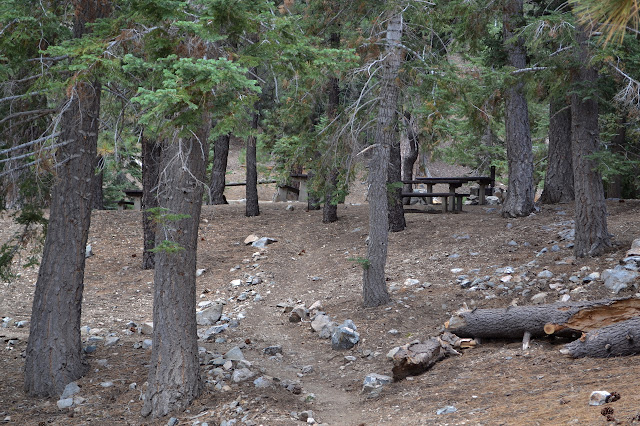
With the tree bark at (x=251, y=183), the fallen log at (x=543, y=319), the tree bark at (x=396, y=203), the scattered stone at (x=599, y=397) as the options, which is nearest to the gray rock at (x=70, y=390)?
the fallen log at (x=543, y=319)

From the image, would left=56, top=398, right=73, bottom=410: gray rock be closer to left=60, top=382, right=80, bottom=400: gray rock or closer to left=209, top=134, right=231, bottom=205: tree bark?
left=60, top=382, right=80, bottom=400: gray rock

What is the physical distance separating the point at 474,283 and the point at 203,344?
4888 millimetres

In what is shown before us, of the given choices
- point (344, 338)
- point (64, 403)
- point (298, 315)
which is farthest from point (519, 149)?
point (64, 403)

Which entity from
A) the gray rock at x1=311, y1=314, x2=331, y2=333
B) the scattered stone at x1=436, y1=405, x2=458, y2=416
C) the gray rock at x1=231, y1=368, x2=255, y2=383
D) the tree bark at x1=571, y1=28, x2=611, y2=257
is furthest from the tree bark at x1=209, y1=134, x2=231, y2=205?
the scattered stone at x1=436, y1=405, x2=458, y2=416

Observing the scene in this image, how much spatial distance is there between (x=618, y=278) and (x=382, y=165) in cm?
410

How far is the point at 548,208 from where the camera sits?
15141mm

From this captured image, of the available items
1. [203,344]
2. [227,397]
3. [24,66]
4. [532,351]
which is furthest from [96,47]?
[532,351]

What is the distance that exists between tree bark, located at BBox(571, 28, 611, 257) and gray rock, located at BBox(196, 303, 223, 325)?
6762mm

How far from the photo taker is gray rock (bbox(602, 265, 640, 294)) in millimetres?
8641

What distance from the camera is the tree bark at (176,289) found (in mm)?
6914

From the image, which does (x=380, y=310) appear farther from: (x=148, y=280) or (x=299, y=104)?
(x=148, y=280)

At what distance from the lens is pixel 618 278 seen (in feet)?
28.8

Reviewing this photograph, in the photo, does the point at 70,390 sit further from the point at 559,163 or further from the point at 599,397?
the point at 559,163

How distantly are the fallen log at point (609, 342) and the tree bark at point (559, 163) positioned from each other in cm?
976
